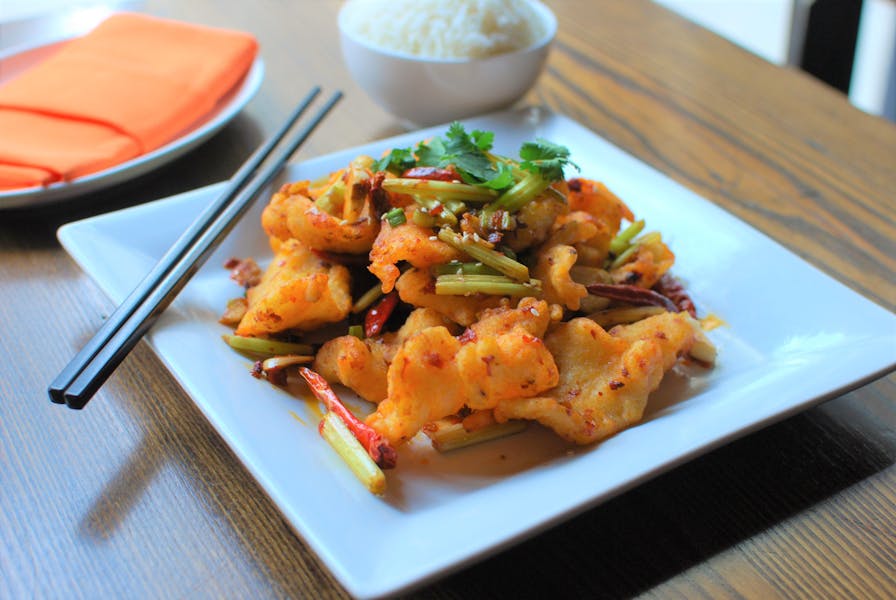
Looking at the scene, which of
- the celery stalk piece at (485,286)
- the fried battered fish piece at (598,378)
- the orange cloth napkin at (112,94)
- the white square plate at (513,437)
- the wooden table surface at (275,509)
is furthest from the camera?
the orange cloth napkin at (112,94)

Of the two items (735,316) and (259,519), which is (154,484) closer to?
(259,519)

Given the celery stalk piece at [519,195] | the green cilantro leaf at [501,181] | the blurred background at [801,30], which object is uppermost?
the green cilantro leaf at [501,181]

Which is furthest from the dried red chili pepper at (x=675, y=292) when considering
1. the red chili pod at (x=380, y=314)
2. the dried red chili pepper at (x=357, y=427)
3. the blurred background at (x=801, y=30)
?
the blurred background at (x=801, y=30)

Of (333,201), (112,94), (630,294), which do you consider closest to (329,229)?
(333,201)

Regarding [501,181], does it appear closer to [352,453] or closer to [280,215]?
[280,215]

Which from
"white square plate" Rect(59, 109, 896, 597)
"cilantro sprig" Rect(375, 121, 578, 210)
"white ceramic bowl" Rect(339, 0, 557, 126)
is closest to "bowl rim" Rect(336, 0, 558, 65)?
"white ceramic bowl" Rect(339, 0, 557, 126)

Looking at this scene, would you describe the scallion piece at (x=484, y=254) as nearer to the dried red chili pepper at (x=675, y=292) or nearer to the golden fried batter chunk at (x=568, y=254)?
the golden fried batter chunk at (x=568, y=254)

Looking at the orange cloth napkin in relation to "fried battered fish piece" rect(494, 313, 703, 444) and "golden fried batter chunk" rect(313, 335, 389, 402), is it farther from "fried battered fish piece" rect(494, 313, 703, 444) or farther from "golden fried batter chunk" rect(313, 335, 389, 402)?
"fried battered fish piece" rect(494, 313, 703, 444)

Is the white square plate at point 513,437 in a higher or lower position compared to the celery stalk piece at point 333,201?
lower
